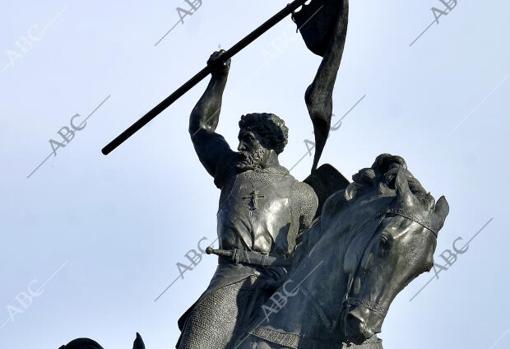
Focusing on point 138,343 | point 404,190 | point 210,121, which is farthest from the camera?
point 210,121

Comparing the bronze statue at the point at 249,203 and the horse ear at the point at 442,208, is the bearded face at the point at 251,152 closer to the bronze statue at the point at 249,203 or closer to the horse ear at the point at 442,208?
the bronze statue at the point at 249,203

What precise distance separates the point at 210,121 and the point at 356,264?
3868 mm

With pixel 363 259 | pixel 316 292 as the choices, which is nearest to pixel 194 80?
pixel 316 292

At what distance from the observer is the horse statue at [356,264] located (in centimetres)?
1163

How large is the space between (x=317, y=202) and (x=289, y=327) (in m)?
2.27

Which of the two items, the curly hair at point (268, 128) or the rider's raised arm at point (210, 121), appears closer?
the curly hair at point (268, 128)

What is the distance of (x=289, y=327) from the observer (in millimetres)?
12547

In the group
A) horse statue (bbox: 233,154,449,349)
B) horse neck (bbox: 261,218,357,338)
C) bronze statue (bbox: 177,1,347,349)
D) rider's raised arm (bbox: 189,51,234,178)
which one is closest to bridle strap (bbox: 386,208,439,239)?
horse statue (bbox: 233,154,449,349)

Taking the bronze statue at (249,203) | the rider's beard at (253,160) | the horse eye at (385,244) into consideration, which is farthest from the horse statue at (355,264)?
the rider's beard at (253,160)

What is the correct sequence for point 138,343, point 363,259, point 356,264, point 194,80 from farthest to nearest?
point 194,80
point 138,343
point 356,264
point 363,259

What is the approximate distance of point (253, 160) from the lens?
47.9 ft

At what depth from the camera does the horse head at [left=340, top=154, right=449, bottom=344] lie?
457 inches

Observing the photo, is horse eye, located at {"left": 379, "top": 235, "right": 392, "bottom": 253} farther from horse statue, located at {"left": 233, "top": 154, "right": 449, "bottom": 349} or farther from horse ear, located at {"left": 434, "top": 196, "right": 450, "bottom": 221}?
horse ear, located at {"left": 434, "top": 196, "right": 450, "bottom": 221}

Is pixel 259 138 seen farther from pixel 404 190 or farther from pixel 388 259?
pixel 388 259
